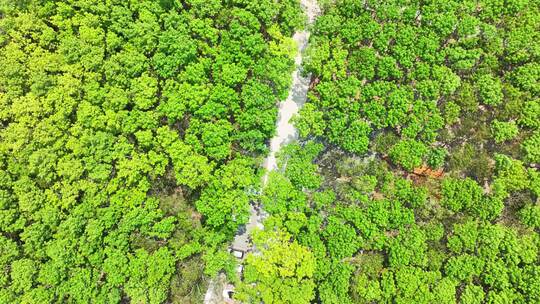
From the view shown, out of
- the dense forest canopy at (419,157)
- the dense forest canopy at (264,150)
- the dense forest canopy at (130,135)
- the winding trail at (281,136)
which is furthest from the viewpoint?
the winding trail at (281,136)

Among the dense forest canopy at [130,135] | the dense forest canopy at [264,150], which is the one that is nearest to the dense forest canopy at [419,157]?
the dense forest canopy at [264,150]

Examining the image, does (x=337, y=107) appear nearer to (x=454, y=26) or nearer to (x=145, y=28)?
(x=454, y=26)

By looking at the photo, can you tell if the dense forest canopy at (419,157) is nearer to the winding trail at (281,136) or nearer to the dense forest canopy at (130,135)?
the winding trail at (281,136)

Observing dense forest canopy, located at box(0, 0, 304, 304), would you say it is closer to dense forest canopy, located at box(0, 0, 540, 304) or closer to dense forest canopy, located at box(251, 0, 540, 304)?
dense forest canopy, located at box(0, 0, 540, 304)

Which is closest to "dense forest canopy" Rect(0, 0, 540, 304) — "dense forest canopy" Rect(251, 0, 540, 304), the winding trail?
"dense forest canopy" Rect(251, 0, 540, 304)

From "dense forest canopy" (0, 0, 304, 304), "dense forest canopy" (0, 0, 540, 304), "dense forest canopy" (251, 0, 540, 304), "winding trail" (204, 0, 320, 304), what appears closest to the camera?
"dense forest canopy" (0, 0, 304, 304)

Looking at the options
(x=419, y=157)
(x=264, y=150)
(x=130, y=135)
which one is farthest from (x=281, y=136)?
(x=130, y=135)
